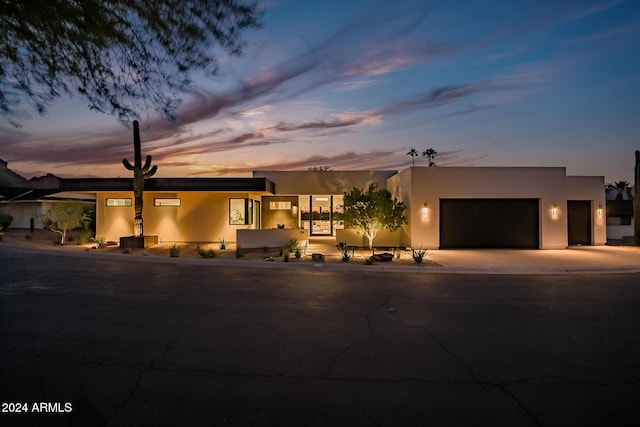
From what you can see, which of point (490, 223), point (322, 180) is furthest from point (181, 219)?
point (490, 223)

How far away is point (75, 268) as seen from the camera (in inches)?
483

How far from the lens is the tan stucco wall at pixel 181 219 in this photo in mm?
21500

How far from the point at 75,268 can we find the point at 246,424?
39.3 ft

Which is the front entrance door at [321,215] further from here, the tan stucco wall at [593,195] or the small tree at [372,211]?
the tan stucco wall at [593,195]

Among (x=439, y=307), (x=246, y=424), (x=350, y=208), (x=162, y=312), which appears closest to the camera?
(x=246, y=424)

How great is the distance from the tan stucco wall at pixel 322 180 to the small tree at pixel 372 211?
803 cm

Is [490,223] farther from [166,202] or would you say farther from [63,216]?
[63,216]

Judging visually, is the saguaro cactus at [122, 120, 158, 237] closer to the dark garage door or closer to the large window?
the large window

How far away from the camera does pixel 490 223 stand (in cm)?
1797

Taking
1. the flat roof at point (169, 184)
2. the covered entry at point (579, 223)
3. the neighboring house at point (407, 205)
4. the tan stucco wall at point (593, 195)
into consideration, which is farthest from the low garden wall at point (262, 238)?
the tan stucco wall at point (593, 195)

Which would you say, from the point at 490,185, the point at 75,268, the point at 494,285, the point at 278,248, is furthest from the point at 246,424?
the point at 490,185

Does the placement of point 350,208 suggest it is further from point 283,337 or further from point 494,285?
point 283,337

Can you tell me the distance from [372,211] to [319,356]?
35.8 feet

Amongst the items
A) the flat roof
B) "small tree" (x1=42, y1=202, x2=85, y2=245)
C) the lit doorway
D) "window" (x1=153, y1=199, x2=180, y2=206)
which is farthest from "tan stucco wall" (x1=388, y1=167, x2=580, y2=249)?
"small tree" (x1=42, y1=202, x2=85, y2=245)
